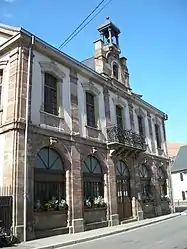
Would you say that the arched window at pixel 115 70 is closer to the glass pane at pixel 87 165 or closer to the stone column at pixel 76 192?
the glass pane at pixel 87 165

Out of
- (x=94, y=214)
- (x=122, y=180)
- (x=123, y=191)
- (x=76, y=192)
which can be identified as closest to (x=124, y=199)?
(x=123, y=191)

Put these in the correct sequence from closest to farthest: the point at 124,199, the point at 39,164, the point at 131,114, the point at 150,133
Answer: the point at 39,164 < the point at 124,199 < the point at 131,114 < the point at 150,133

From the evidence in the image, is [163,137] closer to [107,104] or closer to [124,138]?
[124,138]

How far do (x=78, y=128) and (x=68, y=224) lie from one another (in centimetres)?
519

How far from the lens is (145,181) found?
72.9ft

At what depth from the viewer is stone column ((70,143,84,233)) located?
14242 mm

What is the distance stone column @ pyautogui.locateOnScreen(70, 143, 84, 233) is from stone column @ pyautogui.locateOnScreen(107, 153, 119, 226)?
266 cm

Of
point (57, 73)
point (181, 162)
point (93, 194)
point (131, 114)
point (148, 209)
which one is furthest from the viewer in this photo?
point (181, 162)

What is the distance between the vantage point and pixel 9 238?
35.3 ft

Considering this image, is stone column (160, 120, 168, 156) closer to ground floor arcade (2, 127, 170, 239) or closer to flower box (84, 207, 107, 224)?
ground floor arcade (2, 127, 170, 239)

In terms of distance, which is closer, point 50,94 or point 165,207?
point 50,94

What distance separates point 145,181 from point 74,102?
9780mm

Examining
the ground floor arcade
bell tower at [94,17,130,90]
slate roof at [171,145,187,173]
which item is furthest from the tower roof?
slate roof at [171,145,187,173]

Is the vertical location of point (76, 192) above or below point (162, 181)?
below
